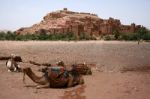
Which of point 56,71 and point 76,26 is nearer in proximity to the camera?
point 56,71

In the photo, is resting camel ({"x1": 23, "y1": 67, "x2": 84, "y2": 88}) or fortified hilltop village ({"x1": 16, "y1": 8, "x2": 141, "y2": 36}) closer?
resting camel ({"x1": 23, "y1": 67, "x2": 84, "y2": 88})

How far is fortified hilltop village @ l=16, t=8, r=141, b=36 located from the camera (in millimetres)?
98938

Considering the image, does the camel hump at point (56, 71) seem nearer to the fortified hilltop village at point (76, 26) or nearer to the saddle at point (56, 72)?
the saddle at point (56, 72)

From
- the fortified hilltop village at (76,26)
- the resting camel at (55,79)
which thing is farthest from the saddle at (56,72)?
the fortified hilltop village at (76,26)

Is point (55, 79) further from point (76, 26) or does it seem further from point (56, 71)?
point (76, 26)

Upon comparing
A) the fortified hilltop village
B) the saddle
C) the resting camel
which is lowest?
the resting camel

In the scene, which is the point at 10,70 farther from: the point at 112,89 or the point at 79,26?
the point at 79,26

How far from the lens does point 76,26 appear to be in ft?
322

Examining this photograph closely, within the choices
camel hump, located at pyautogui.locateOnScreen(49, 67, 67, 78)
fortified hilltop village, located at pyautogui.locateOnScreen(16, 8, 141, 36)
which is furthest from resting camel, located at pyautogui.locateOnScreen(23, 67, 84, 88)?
fortified hilltop village, located at pyautogui.locateOnScreen(16, 8, 141, 36)

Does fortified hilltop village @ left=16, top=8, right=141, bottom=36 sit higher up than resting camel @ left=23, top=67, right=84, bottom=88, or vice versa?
fortified hilltop village @ left=16, top=8, right=141, bottom=36

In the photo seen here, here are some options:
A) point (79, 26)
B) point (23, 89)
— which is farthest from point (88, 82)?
point (79, 26)

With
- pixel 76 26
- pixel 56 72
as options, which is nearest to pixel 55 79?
pixel 56 72

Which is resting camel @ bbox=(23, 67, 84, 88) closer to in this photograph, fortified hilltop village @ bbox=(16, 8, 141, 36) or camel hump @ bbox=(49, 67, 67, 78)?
camel hump @ bbox=(49, 67, 67, 78)

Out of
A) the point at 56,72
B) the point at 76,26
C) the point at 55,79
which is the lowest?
the point at 55,79
